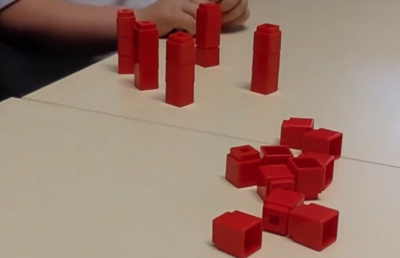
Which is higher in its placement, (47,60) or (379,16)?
(379,16)

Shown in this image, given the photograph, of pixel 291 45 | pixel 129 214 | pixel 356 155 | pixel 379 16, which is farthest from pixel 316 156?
pixel 379 16

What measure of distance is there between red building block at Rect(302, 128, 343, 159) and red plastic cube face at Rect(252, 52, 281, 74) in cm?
20

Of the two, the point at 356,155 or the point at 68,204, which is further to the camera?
the point at 356,155

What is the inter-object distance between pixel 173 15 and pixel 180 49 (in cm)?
30

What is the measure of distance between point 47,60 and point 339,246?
2.99ft

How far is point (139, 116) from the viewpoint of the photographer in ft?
2.57

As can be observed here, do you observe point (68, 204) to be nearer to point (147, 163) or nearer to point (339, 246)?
point (147, 163)

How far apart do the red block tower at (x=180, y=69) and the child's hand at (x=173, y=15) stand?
267mm

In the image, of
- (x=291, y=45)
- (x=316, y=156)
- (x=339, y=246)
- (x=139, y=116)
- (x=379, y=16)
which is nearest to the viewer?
(x=339, y=246)

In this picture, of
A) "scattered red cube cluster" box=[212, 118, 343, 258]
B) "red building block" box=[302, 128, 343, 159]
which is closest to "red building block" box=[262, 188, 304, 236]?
"scattered red cube cluster" box=[212, 118, 343, 258]

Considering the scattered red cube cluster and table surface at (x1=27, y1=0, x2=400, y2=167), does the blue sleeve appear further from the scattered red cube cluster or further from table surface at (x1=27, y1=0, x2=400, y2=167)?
the scattered red cube cluster

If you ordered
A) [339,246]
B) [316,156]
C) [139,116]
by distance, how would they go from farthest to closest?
[139,116] → [316,156] → [339,246]

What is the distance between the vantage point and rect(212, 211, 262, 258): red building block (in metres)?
0.50

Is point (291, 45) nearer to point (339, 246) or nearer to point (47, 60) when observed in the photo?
point (47, 60)
